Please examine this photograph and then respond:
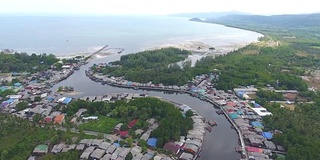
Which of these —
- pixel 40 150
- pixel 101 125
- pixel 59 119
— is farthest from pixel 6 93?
pixel 40 150

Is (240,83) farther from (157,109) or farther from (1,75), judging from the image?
(1,75)

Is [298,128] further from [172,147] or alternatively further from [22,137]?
[22,137]

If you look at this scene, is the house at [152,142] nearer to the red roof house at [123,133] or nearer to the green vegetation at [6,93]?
the red roof house at [123,133]

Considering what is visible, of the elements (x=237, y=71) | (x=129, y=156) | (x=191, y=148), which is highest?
(x=237, y=71)

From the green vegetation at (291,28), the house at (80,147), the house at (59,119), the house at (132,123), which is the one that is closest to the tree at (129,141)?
the house at (132,123)

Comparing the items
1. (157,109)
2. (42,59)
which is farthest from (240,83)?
(42,59)

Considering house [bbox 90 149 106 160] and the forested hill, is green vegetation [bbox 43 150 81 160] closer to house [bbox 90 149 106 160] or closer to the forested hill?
house [bbox 90 149 106 160]

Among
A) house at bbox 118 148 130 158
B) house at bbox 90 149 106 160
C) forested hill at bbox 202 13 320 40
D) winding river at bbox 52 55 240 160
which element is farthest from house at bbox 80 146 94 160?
forested hill at bbox 202 13 320 40

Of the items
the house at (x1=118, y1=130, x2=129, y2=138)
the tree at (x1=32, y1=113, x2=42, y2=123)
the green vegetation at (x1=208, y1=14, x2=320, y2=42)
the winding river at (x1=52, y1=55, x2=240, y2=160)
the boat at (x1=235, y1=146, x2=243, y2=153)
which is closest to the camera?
the boat at (x1=235, y1=146, x2=243, y2=153)
